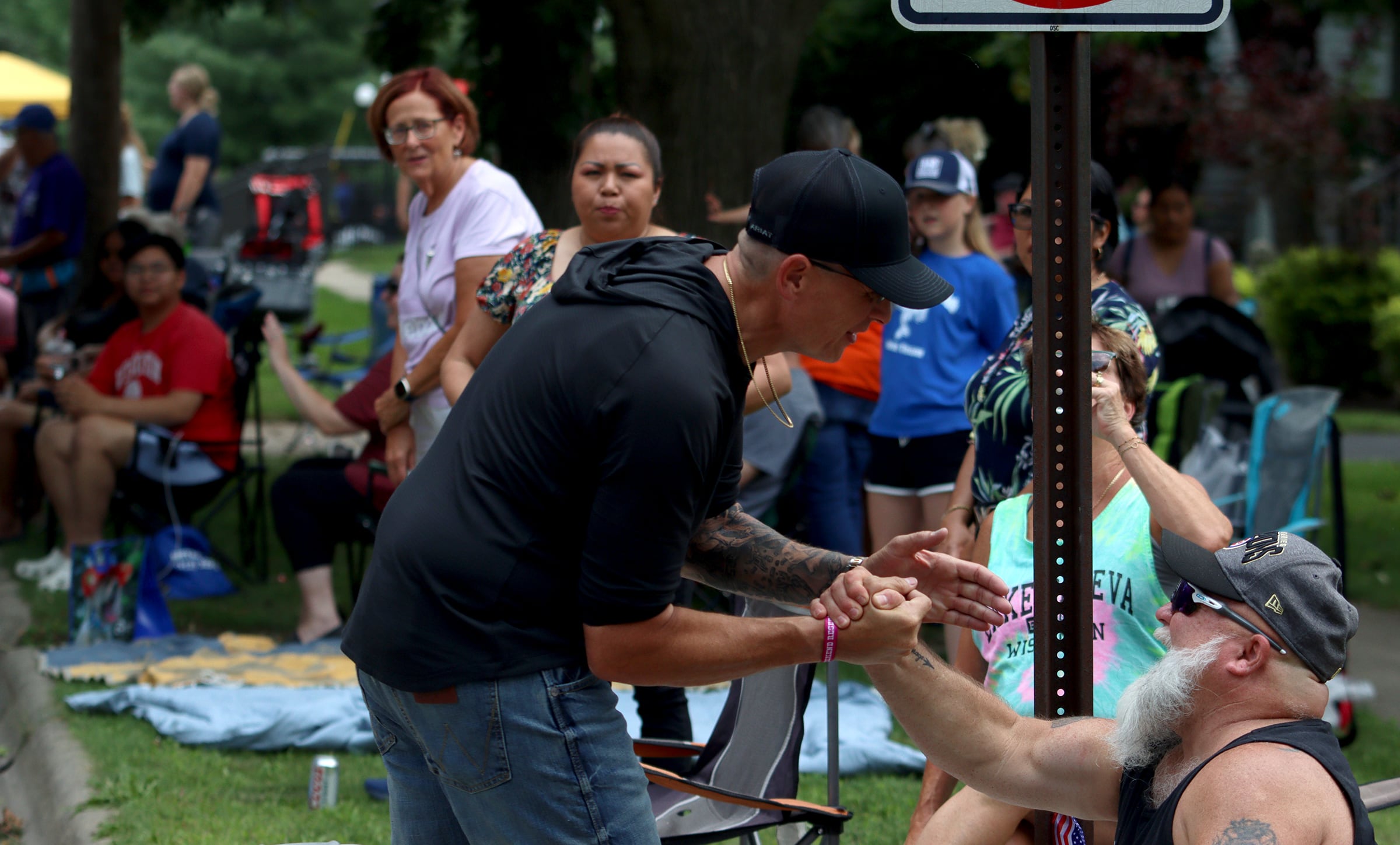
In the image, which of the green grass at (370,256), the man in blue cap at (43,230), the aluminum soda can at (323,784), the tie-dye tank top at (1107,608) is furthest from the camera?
the green grass at (370,256)

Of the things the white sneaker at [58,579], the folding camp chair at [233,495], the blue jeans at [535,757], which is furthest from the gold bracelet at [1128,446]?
the white sneaker at [58,579]

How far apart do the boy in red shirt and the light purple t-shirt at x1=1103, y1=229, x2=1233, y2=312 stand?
14.8 feet

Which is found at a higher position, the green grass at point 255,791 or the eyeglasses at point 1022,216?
the eyeglasses at point 1022,216

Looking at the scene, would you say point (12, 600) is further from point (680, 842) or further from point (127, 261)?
point (680, 842)

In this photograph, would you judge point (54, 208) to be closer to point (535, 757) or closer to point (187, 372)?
point (187, 372)

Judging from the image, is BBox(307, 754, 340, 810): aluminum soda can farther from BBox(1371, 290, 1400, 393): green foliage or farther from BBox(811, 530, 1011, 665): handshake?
BBox(1371, 290, 1400, 393): green foliage

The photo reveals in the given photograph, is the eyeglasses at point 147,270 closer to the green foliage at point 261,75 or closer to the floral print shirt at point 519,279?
the floral print shirt at point 519,279

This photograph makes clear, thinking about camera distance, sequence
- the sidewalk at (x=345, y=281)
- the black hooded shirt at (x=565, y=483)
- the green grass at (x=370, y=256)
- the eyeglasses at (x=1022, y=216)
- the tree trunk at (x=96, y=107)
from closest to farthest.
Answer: the black hooded shirt at (x=565, y=483), the eyeglasses at (x=1022, y=216), the tree trunk at (x=96, y=107), the sidewalk at (x=345, y=281), the green grass at (x=370, y=256)

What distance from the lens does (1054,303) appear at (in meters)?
2.24

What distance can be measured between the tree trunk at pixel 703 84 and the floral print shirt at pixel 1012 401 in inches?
116

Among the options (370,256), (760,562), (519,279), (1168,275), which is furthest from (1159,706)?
(370,256)

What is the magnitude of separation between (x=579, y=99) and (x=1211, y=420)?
367cm

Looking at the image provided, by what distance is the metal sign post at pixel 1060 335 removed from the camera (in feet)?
7.19

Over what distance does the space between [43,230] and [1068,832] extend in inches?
344
